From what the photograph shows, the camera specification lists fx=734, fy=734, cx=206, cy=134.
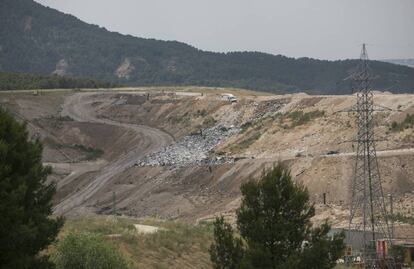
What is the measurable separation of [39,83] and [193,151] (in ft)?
254

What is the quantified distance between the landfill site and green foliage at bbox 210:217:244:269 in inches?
636

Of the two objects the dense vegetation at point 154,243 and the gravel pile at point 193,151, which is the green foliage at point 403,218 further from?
the gravel pile at point 193,151

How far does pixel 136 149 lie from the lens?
A: 91.0m

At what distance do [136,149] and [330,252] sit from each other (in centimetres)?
7116

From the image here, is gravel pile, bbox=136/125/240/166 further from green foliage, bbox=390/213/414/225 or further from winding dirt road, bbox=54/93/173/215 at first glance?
green foliage, bbox=390/213/414/225

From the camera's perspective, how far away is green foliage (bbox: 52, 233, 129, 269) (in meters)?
21.8

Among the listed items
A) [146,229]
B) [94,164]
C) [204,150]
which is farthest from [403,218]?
[94,164]

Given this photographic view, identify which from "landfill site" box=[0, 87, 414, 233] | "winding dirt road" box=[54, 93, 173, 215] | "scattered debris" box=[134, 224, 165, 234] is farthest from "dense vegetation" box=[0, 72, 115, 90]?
"scattered debris" box=[134, 224, 165, 234]

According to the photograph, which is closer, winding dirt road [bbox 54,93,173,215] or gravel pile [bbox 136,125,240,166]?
winding dirt road [bbox 54,93,173,215]

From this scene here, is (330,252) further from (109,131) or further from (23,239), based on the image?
(109,131)

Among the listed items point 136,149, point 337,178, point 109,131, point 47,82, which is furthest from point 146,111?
point 337,178

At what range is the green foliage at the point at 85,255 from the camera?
21812 mm

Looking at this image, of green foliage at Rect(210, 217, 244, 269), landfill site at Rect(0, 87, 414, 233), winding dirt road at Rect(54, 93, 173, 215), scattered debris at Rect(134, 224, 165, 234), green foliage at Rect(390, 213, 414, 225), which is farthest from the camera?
winding dirt road at Rect(54, 93, 173, 215)

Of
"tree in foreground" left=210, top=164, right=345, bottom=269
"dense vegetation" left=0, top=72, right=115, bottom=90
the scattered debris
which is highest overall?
"tree in foreground" left=210, top=164, right=345, bottom=269
